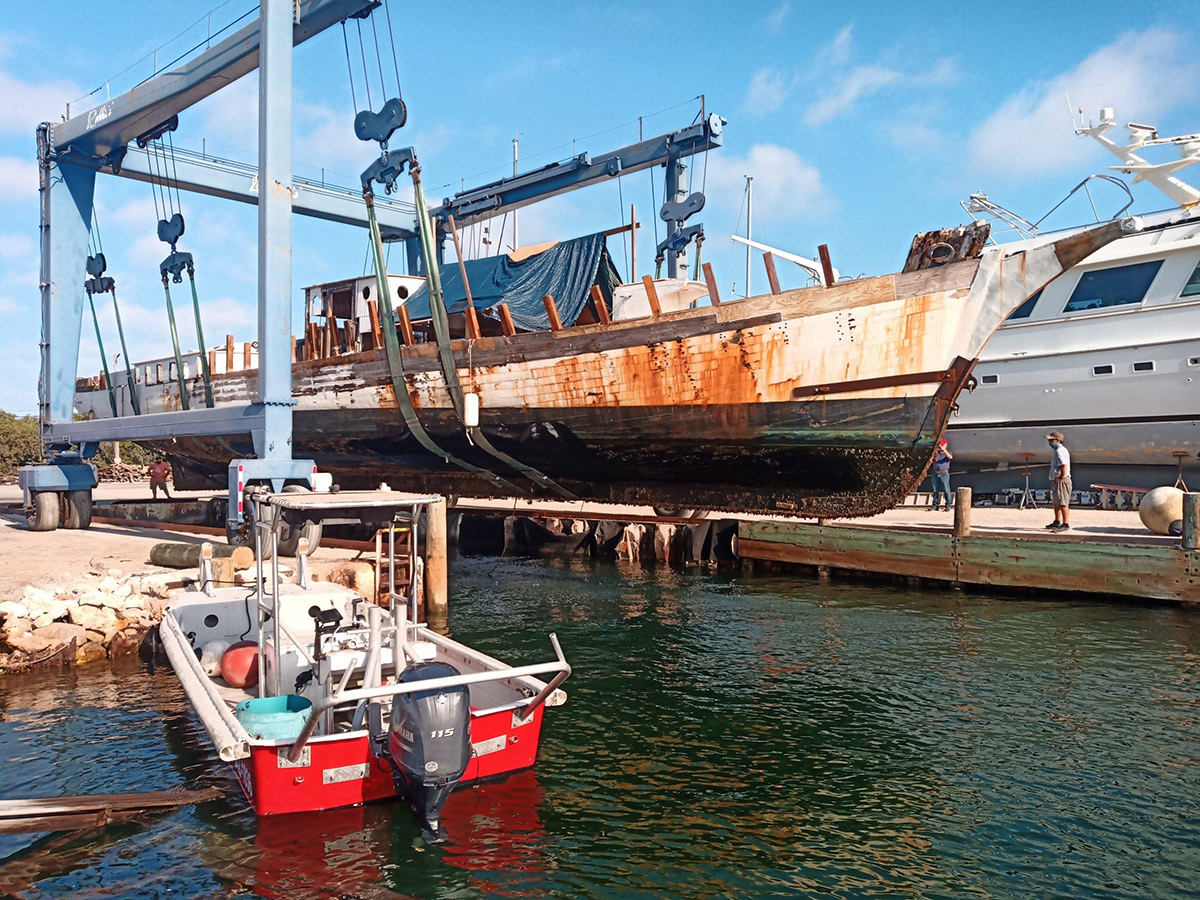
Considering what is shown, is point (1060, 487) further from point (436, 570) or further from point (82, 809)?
point (82, 809)

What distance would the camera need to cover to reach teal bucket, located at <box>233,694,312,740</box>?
625 cm

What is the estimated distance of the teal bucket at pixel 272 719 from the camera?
20.5 feet

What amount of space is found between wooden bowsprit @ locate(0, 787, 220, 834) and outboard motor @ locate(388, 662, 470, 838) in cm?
182

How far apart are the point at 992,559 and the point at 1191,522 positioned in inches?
108

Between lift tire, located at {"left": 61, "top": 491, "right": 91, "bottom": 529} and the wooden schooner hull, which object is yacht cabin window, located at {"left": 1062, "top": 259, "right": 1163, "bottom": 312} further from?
lift tire, located at {"left": 61, "top": 491, "right": 91, "bottom": 529}

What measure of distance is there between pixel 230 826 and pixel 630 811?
287 centimetres

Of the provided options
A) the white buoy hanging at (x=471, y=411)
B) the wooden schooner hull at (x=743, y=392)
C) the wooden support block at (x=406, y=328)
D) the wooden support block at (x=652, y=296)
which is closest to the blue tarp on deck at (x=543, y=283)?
the wooden support block at (x=406, y=328)

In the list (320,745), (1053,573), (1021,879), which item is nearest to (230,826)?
(320,745)

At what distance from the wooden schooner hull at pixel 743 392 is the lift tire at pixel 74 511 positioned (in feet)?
22.0

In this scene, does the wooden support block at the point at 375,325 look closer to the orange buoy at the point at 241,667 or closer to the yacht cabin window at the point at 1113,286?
the orange buoy at the point at 241,667

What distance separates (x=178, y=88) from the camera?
16.2 metres

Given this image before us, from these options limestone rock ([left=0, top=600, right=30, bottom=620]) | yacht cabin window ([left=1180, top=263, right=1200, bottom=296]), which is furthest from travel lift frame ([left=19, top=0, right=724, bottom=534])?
yacht cabin window ([left=1180, top=263, right=1200, bottom=296])

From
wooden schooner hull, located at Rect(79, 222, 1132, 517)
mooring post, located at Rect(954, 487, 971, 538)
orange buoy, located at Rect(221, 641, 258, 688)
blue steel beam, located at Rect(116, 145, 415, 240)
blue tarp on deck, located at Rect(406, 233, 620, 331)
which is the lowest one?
orange buoy, located at Rect(221, 641, 258, 688)

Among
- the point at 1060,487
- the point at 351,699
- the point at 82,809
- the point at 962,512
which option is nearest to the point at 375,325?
the point at 962,512
